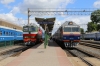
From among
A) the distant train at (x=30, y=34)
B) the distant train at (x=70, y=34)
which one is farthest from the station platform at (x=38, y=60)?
the distant train at (x=30, y=34)

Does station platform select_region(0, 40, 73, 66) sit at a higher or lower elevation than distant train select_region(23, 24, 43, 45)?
lower

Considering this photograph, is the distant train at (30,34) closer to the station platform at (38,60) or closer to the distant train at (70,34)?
the distant train at (70,34)

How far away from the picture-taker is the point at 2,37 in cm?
2853

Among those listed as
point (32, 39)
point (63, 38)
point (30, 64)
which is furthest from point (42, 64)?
point (32, 39)

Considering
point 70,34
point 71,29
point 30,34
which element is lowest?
point 70,34

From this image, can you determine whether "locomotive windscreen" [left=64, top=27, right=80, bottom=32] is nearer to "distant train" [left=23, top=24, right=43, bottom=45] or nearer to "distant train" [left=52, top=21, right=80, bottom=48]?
"distant train" [left=52, top=21, right=80, bottom=48]

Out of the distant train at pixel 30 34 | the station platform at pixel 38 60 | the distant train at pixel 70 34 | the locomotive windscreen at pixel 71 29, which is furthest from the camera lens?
the distant train at pixel 30 34

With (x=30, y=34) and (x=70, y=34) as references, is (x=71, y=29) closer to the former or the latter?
(x=70, y=34)

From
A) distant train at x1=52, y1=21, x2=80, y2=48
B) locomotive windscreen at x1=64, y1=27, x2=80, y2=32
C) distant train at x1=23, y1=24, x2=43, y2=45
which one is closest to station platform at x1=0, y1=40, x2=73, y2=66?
distant train at x1=52, y1=21, x2=80, y2=48

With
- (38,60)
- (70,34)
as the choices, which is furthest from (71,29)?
(38,60)

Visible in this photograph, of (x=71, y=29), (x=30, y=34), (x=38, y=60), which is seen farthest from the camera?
(x=30, y=34)

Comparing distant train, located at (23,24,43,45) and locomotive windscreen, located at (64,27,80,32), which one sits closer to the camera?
locomotive windscreen, located at (64,27,80,32)

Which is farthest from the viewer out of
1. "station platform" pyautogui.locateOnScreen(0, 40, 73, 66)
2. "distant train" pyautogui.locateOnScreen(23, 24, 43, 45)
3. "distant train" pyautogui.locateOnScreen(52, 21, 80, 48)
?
"distant train" pyautogui.locateOnScreen(23, 24, 43, 45)

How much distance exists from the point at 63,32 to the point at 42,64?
15.2 metres
